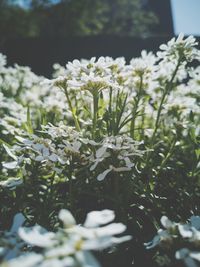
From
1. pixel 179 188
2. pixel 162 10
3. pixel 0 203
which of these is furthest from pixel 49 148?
pixel 162 10

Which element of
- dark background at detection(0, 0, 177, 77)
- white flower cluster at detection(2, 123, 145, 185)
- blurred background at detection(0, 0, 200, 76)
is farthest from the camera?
blurred background at detection(0, 0, 200, 76)

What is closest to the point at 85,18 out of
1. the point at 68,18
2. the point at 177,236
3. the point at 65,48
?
the point at 68,18

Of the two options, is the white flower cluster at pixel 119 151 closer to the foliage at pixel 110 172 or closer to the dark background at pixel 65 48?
the foliage at pixel 110 172

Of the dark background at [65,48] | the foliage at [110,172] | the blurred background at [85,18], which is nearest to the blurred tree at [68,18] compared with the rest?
the blurred background at [85,18]

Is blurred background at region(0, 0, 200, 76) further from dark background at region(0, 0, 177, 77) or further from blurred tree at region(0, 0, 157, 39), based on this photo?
dark background at region(0, 0, 177, 77)

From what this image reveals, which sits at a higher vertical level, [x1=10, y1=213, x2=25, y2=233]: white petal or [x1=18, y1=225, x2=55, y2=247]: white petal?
[x1=18, y1=225, x2=55, y2=247]: white petal

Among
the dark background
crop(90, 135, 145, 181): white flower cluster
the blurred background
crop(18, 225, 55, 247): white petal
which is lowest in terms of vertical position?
crop(18, 225, 55, 247): white petal

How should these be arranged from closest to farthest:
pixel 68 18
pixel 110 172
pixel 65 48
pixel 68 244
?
pixel 68 244 → pixel 110 172 → pixel 65 48 → pixel 68 18

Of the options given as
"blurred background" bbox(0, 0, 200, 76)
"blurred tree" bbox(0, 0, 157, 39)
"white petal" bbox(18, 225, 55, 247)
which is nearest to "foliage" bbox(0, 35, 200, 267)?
"white petal" bbox(18, 225, 55, 247)

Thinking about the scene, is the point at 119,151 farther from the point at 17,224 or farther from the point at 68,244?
the point at 68,244
